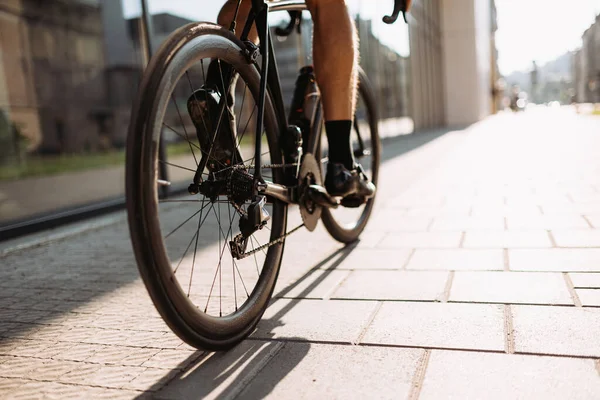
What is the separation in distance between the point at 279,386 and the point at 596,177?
173 inches

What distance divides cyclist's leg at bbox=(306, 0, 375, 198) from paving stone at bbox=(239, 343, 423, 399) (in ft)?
2.68

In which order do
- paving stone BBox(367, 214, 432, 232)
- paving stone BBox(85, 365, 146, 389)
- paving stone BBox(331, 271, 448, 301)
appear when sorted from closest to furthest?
paving stone BBox(85, 365, 146, 389) < paving stone BBox(331, 271, 448, 301) < paving stone BBox(367, 214, 432, 232)

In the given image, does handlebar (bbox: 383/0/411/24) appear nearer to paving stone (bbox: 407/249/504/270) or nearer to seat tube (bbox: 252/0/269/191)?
seat tube (bbox: 252/0/269/191)

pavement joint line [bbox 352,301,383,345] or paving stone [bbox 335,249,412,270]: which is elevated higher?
paving stone [bbox 335,249,412,270]

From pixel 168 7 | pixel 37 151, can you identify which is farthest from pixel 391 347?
Result: pixel 168 7

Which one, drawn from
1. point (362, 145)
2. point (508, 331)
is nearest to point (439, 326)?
point (508, 331)

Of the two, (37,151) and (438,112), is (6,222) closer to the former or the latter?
(37,151)

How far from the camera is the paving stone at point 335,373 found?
150cm

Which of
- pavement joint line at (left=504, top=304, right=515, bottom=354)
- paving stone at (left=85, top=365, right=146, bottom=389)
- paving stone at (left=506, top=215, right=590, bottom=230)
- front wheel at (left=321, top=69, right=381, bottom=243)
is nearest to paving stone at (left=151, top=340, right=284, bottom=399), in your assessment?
paving stone at (left=85, top=365, right=146, bottom=389)

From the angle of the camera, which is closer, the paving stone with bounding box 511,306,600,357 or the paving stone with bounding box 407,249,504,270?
the paving stone with bounding box 511,306,600,357

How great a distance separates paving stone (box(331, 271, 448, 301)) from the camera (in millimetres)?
2248

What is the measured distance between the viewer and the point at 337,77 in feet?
7.79

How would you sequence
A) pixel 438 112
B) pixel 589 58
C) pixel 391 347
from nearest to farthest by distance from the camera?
pixel 391 347, pixel 438 112, pixel 589 58

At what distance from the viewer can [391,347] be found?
175cm
